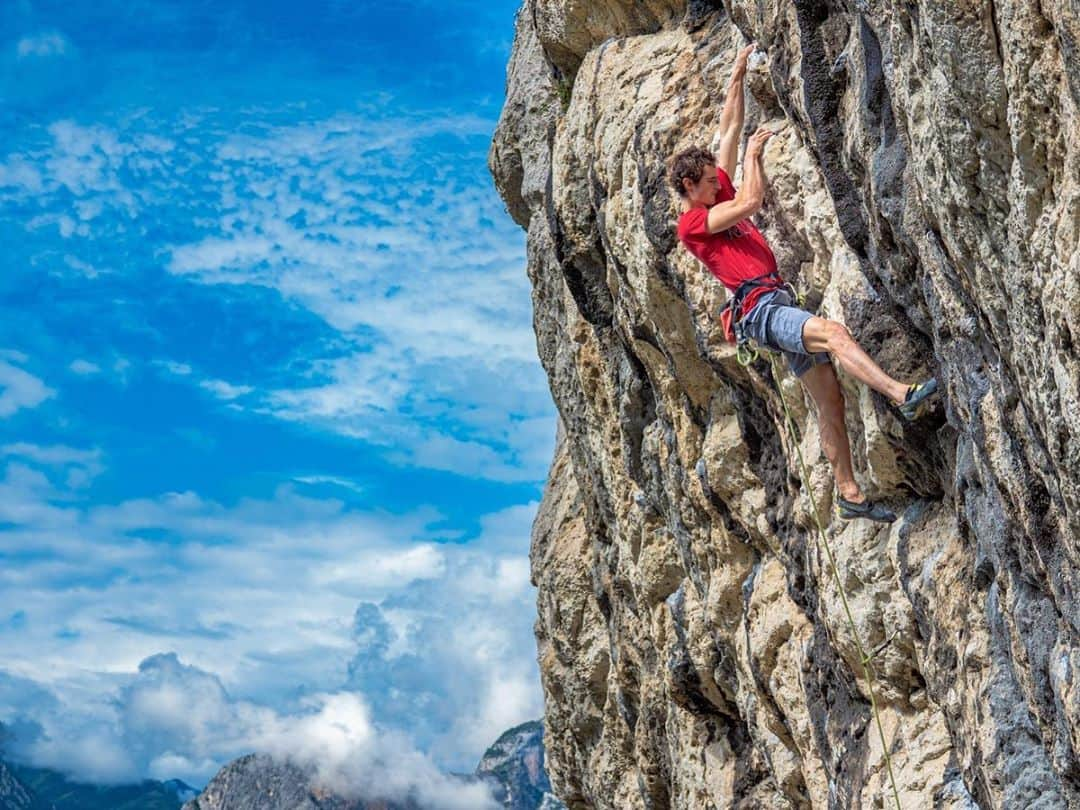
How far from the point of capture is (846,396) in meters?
10.9

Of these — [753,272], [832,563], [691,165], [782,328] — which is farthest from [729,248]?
[832,563]

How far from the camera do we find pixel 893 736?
11242mm

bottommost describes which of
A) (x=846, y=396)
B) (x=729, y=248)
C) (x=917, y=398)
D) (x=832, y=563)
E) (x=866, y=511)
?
(x=832, y=563)

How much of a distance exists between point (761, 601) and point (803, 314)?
4937 millimetres

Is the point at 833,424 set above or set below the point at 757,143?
below

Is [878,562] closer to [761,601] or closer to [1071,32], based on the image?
[761,601]

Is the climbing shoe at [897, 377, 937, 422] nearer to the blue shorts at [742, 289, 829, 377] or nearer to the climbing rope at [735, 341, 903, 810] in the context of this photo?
the blue shorts at [742, 289, 829, 377]

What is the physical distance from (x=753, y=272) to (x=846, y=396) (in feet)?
4.44

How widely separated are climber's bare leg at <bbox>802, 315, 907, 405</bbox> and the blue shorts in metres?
0.10

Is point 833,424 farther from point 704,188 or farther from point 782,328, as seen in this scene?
point 704,188

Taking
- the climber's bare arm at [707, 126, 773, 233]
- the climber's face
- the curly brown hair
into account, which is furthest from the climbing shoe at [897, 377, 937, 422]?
the curly brown hair

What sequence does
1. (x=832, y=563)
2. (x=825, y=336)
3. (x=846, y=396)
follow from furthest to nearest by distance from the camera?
(x=832, y=563), (x=846, y=396), (x=825, y=336)

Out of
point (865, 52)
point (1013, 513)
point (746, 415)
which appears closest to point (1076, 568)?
point (1013, 513)

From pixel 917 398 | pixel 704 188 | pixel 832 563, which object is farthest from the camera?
pixel 832 563
